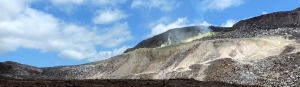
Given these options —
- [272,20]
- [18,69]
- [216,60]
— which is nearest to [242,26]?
[272,20]

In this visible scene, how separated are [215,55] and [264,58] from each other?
302 inches

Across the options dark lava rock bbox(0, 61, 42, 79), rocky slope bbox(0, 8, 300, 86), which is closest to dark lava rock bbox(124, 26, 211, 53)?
rocky slope bbox(0, 8, 300, 86)

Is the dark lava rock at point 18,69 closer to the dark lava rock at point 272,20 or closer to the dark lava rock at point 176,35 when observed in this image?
the dark lava rock at point 176,35

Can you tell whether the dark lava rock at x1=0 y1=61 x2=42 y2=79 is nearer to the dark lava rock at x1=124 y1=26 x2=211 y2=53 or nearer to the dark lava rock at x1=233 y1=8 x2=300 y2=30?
the dark lava rock at x1=124 y1=26 x2=211 y2=53

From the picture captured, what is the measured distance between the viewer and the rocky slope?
3538 cm

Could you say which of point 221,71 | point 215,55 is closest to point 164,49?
point 215,55

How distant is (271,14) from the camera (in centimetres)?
7444

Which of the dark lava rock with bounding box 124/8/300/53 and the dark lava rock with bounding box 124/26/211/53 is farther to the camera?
the dark lava rock with bounding box 124/26/211/53

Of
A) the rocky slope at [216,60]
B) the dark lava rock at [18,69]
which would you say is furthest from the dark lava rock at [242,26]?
the dark lava rock at [18,69]

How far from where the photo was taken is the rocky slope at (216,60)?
3538 cm

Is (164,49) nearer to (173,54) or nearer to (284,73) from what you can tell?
(173,54)

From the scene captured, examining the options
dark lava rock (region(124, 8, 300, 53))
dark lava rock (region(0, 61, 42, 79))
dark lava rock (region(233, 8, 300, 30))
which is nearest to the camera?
dark lava rock (region(0, 61, 42, 79))

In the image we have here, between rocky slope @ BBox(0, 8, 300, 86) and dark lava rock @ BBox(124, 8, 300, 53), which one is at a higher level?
dark lava rock @ BBox(124, 8, 300, 53)

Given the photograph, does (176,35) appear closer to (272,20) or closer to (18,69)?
(272,20)
